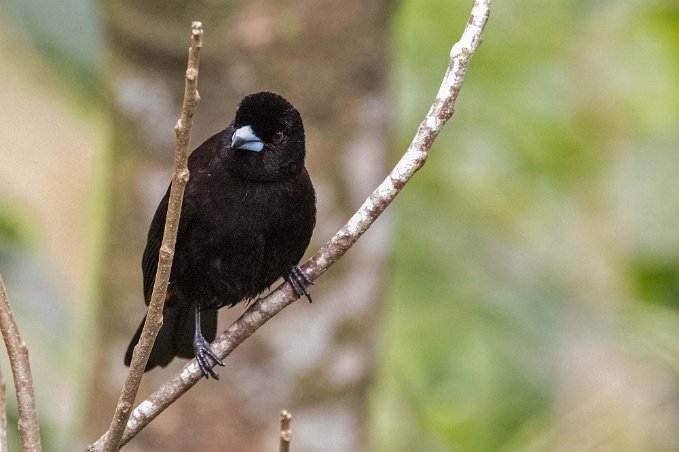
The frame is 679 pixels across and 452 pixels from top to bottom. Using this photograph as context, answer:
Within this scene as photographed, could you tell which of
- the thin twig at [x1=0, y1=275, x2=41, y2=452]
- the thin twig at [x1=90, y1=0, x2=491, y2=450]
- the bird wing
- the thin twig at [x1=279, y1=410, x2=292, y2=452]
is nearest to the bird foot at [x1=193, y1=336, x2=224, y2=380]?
the bird wing

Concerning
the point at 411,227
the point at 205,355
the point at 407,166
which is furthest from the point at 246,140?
the point at 411,227

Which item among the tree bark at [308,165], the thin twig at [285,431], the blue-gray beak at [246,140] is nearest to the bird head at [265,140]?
the blue-gray beak at [246,140]

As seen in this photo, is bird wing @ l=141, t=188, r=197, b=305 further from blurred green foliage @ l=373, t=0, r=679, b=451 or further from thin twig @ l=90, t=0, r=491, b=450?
blurred green foliage @ l=373, t=0, r=679, b=451

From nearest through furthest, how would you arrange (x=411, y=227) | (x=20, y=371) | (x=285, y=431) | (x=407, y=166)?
(x=285, y=431), (x=20, y=371), (x=407, y=166), (x=411, y=227)

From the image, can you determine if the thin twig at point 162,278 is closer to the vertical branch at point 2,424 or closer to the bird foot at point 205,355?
the vertical branch at point 2,424

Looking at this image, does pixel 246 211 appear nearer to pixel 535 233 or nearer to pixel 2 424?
pixel 2 424

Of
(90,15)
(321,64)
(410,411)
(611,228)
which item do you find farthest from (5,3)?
(611,228)
